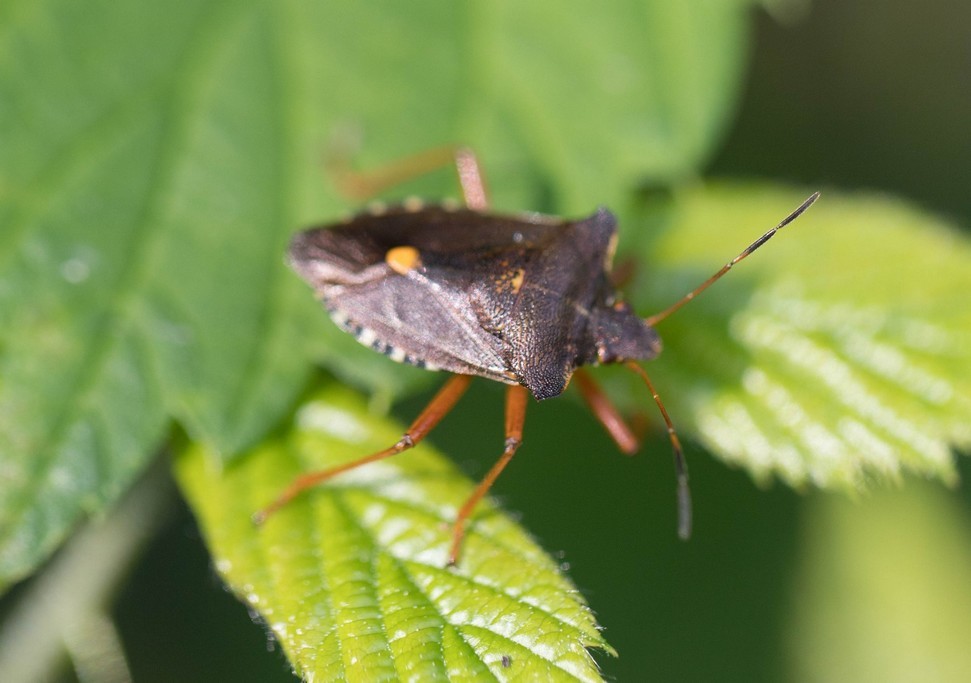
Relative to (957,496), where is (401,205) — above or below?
above

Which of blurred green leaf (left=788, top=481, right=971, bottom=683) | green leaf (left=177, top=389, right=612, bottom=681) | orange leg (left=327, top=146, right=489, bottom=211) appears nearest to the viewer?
green leaf (left=177, top=389, right=612, bottom=681)

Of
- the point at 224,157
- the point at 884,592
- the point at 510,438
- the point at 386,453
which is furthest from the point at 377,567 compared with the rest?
the point at 884,592

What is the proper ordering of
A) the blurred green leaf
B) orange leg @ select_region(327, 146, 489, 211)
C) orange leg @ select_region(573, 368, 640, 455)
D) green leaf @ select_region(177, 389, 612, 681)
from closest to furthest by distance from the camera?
green leaf @ select_region(177, 389, 612, 681), orange leg @ select_region(573, 368, 640, 455), orange leg @ select_region(327, 146, 489, 211), the blurred green leaf

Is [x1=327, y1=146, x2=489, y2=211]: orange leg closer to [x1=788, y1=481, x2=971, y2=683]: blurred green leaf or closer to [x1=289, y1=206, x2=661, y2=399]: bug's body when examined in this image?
[x1=289, y1=206, x2=661, y2=399]: bug's body

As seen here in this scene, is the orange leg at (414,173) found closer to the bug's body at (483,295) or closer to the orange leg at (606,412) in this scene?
the bug's body at (483,295)

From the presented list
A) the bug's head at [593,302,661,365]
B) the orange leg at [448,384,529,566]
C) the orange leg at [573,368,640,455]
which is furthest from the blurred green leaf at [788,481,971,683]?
the orange leg at [448,384,529,566]

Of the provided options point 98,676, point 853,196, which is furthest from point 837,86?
point 98,676

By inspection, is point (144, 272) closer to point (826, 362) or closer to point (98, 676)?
point (98, 676)
